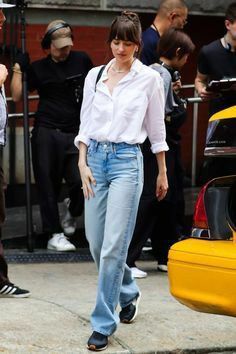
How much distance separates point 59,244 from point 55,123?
3.48 feet

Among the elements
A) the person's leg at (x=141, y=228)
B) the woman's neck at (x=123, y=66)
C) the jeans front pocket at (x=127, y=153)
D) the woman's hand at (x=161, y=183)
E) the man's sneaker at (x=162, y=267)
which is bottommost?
the man's sneaker at (x=162, y=267)

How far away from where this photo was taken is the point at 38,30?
9609 millimetres

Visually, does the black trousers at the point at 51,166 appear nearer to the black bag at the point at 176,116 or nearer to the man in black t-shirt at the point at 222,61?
the black bag at the point at 176,116

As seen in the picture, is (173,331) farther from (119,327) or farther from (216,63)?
(216,63)

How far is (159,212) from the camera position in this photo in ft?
25.2

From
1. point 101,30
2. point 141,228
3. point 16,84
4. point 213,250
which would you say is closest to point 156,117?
point 213,250

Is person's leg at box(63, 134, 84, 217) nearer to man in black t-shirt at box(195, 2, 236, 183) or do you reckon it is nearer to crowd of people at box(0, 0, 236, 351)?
crowd of people at box(0, 0, 236, 351)

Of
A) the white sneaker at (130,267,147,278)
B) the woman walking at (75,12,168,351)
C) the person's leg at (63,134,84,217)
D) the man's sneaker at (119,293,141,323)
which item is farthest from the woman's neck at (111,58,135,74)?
the person's leg at (63,134,84,217)

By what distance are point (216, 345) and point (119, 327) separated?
651mm

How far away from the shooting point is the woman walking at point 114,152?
5574 millimetres

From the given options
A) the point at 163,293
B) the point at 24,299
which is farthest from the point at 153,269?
the point at 24,299

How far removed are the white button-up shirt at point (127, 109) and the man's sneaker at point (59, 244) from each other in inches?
111

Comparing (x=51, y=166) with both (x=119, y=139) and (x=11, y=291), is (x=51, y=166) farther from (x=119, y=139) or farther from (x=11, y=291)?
(x=119, y=139)

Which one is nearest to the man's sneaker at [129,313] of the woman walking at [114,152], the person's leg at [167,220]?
the woman walking at [114,152]
